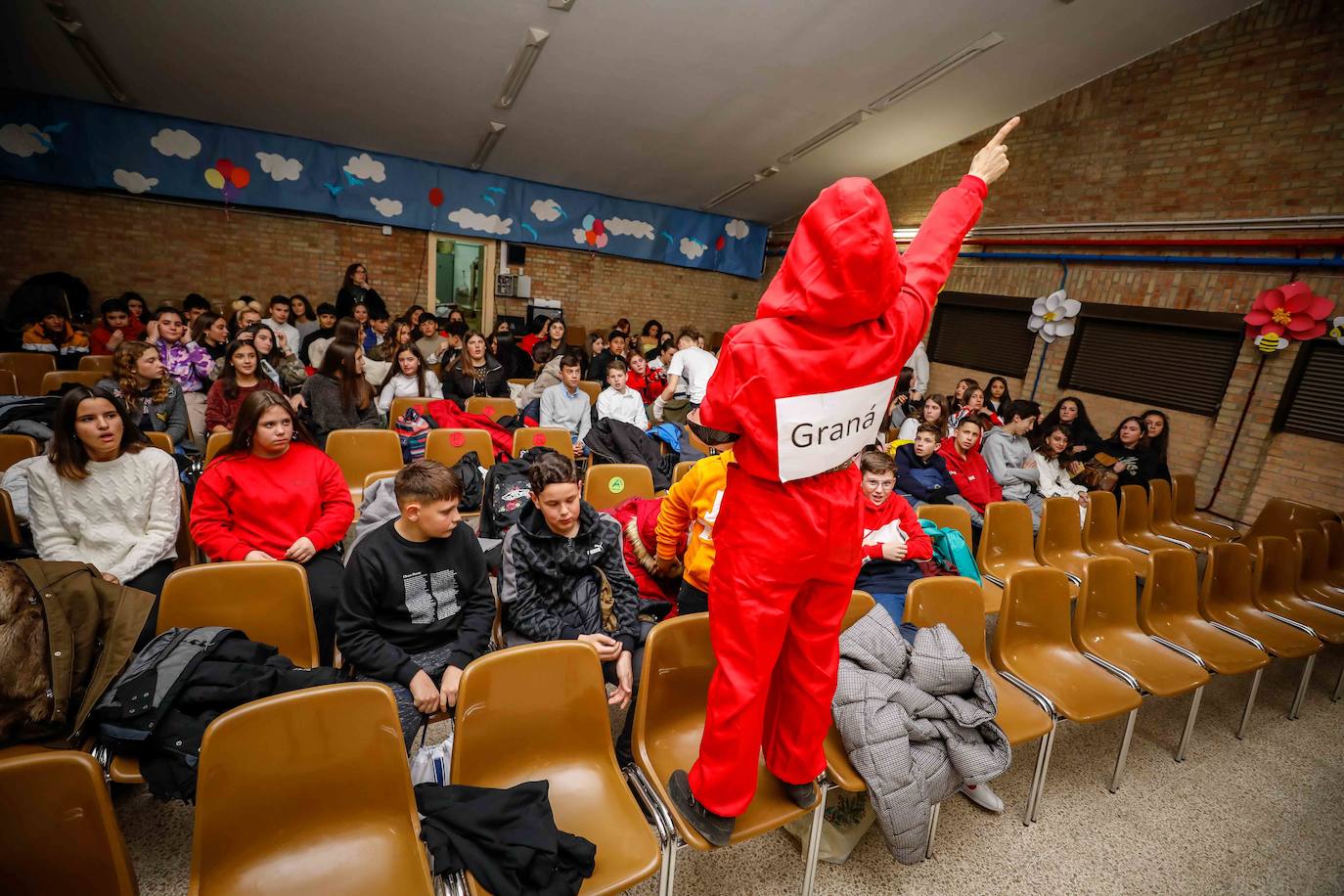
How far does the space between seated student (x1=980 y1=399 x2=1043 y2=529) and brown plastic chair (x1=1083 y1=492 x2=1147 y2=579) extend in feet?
1.20

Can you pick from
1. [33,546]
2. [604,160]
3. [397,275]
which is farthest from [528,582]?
[397,275]

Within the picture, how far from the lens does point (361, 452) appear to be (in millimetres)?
3553

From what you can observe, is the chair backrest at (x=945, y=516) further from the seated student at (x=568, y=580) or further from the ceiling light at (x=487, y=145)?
the ceiling light at (x=487, y=145)

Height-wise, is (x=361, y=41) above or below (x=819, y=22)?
below

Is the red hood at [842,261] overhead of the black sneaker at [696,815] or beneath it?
overhead

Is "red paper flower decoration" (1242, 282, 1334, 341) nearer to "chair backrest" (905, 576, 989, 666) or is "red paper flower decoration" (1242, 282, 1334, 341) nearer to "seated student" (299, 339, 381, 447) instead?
"chair backrest" (905, 576, 989, 666)

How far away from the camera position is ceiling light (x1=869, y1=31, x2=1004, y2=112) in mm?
5199

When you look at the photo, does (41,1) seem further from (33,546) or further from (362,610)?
(362,610)

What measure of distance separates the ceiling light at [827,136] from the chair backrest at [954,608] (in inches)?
235

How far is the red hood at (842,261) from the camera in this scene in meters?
1.17

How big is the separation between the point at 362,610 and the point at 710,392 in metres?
1.36

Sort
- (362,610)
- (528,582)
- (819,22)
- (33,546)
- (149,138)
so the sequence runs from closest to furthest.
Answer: (362,610) → (528,582) → (33,546) → (819,22) → (149,138)

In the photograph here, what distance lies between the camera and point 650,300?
10.5 m

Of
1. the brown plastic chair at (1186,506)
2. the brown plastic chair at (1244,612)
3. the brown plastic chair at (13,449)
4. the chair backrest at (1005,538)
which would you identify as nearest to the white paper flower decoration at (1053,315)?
the brown plastic chair at (1186,506)
